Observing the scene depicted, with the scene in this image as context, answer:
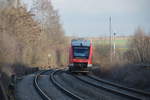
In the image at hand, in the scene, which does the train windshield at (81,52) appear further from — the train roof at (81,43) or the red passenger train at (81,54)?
the train roof at (81,43)

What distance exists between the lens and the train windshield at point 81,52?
101 feet

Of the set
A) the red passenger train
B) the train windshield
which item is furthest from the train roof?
the train windshield

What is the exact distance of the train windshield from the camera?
30.8 meters

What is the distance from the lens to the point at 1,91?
12477mm

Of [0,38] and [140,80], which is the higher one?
[0,38]

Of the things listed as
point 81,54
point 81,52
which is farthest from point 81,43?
point 81,54

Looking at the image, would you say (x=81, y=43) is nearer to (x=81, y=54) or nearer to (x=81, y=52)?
(x=81, y=52)

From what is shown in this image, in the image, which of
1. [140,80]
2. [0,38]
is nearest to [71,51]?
[0,38]

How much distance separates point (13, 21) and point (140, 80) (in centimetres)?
2409

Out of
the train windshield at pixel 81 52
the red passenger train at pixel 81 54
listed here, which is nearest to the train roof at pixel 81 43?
the red passenger train at pixel 81 54

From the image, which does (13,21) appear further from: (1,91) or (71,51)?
(1,91)

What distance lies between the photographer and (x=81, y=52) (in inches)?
1219

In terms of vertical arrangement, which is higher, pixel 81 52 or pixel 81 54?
pixel 81 52

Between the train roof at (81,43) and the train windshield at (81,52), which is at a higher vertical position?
the train roof at (81,43)
